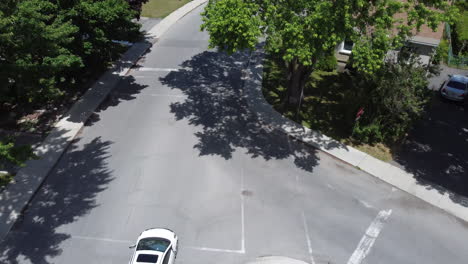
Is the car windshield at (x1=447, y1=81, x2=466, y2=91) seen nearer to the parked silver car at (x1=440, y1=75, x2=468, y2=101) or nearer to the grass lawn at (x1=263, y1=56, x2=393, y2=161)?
the parked silver car at (x1=440, y1=75, x2=468, y2=101)

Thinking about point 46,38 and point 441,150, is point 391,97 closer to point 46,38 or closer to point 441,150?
point 441,150

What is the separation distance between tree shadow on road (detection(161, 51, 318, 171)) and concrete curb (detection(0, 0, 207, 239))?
3728 millimetres

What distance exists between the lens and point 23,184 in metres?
15.7

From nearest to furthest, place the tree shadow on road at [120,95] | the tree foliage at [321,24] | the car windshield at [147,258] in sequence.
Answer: the car windshield at [147,258] → the tree foliage at [321,24] → the tree shadow on road at [120,95]

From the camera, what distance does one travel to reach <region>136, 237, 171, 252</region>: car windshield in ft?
41.0

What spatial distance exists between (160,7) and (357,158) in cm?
2927

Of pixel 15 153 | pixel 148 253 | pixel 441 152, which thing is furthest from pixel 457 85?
pixel 15 153

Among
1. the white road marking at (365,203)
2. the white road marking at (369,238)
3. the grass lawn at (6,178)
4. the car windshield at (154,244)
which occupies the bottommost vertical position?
the white road marking at (369,238)

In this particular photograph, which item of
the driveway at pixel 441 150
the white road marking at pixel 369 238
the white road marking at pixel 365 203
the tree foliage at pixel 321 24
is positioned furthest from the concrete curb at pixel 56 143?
the driveway at pixel 441 150

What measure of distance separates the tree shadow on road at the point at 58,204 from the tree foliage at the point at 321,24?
790cm

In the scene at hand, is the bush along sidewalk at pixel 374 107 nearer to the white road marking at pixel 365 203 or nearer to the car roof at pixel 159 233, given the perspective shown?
the white road marking at pixel 365 203

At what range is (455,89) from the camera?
75.6 ft

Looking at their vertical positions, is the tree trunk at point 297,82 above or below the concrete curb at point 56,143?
above

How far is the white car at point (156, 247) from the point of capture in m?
12.2
